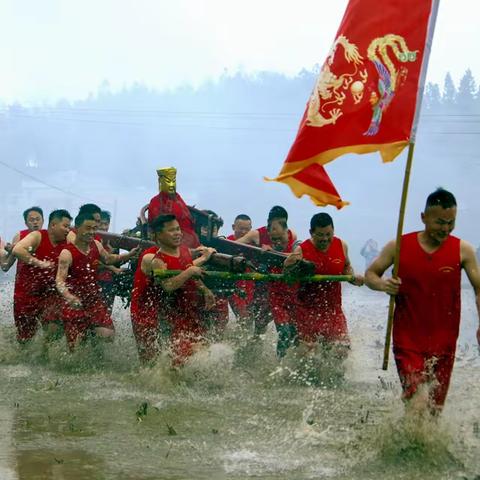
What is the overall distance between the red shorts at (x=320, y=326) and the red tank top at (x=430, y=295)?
9.35ft

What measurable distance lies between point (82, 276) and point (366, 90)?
4.40 m

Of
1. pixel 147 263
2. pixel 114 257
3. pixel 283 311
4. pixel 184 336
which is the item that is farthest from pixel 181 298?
pixel 114 257

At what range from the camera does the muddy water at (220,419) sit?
19.6 feet

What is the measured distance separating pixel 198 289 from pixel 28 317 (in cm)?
220

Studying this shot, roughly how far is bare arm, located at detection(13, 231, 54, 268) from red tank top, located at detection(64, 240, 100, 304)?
0.26m

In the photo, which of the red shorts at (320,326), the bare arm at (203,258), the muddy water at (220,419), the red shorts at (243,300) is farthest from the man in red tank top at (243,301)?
the red shorts at (320,326)

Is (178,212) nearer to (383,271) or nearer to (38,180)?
(383,271)

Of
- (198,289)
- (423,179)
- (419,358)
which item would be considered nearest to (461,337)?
(198,289)

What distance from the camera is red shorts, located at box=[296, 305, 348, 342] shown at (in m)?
9.18

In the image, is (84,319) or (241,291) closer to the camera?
(84,319)

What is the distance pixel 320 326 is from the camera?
9180mm

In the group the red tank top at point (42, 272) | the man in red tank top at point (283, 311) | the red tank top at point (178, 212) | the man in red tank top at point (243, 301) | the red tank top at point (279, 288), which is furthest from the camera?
the man in red tank top at point (243, 301)

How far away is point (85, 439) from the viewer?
671cm

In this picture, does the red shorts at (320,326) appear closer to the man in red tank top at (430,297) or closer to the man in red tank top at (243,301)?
the man in red tank top at (243,301)
